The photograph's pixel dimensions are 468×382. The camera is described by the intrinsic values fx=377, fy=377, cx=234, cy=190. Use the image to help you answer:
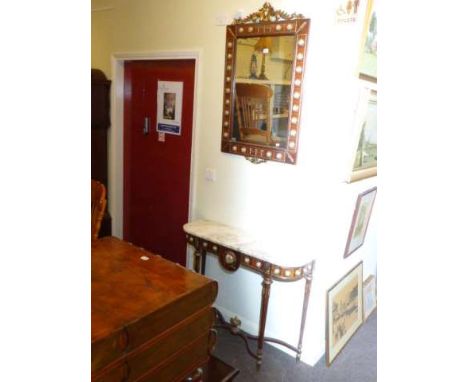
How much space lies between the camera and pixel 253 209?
2.68m

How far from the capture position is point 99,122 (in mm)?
3543

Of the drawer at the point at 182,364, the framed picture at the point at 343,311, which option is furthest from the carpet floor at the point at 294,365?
the drawer at the point at 182,364

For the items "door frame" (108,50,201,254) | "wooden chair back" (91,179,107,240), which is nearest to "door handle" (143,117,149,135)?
"door frame" (108,50,201,254)

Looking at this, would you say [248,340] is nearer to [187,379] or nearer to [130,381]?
[187,379]

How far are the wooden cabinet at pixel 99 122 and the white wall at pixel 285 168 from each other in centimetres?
46

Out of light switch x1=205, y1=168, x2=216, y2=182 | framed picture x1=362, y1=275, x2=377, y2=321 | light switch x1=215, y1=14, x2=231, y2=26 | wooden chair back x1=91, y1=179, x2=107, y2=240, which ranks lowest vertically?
framed picture x1=362, y1=275, x2=377, y2=321

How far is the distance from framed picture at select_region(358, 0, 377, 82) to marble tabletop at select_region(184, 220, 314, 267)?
3.65 feet

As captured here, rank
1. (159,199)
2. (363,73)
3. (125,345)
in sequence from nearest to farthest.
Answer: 1. (125,345)
2. (363,73)
3. (159,199)

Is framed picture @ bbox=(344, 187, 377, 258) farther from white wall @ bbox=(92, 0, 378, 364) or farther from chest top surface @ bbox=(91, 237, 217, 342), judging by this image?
chest top surface @ bbox=(91, 237, 217, 342)

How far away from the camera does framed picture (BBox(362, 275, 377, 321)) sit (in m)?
3.27

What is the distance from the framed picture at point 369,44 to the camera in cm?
192
